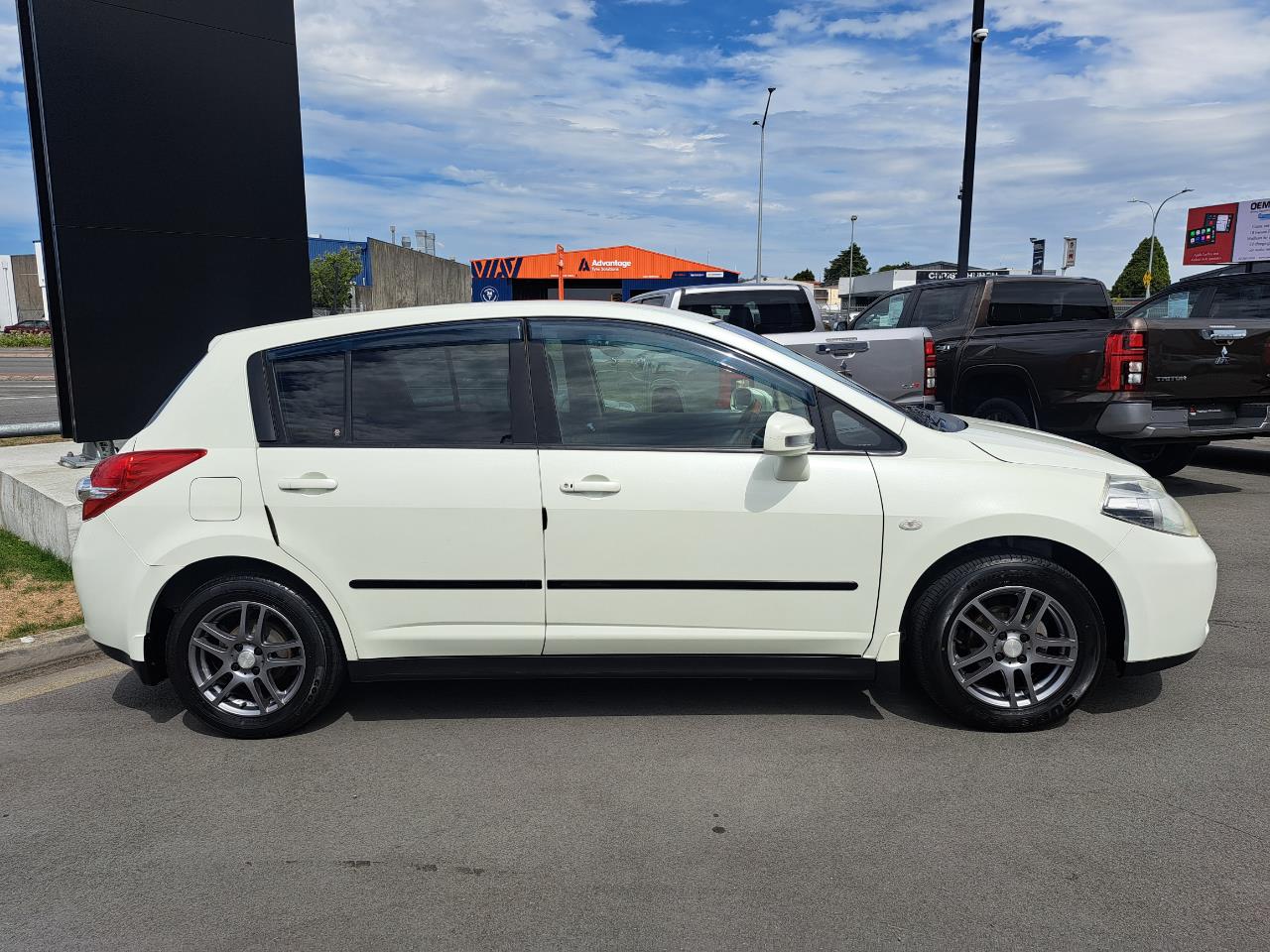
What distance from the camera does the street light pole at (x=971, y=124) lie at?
13586 mm

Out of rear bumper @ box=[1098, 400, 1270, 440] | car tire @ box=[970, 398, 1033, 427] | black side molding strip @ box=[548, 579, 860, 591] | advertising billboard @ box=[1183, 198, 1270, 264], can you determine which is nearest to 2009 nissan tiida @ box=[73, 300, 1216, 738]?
black side molding strip @ box=[548, 579, 860, 591]

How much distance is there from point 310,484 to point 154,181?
436 cm

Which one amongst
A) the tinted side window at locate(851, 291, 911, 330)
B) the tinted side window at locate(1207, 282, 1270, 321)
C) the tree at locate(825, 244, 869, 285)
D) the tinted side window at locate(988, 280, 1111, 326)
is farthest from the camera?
the tree at locate(825, 244, 869, 285)

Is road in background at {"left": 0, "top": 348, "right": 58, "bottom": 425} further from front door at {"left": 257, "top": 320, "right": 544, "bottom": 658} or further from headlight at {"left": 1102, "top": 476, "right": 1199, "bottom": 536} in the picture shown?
headlight at {"left": 1102, "top": 476, "right": 1199, "bottom": 536}

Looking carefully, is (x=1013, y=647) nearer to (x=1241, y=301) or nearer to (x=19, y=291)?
(x=1241, y=301)

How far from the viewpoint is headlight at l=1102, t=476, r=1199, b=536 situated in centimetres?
368

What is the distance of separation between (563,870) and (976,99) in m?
13.8

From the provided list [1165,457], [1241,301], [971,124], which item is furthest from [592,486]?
[971,124]

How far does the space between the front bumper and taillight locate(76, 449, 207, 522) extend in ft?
11.7

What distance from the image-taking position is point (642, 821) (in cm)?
315

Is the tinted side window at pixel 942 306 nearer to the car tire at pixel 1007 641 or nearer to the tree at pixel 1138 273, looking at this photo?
the car tire at pixel 1007 641

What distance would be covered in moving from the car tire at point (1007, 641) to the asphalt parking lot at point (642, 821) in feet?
0.47

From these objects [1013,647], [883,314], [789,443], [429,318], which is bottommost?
[1013,647]

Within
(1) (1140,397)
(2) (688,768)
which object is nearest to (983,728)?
(2) (688,768)
